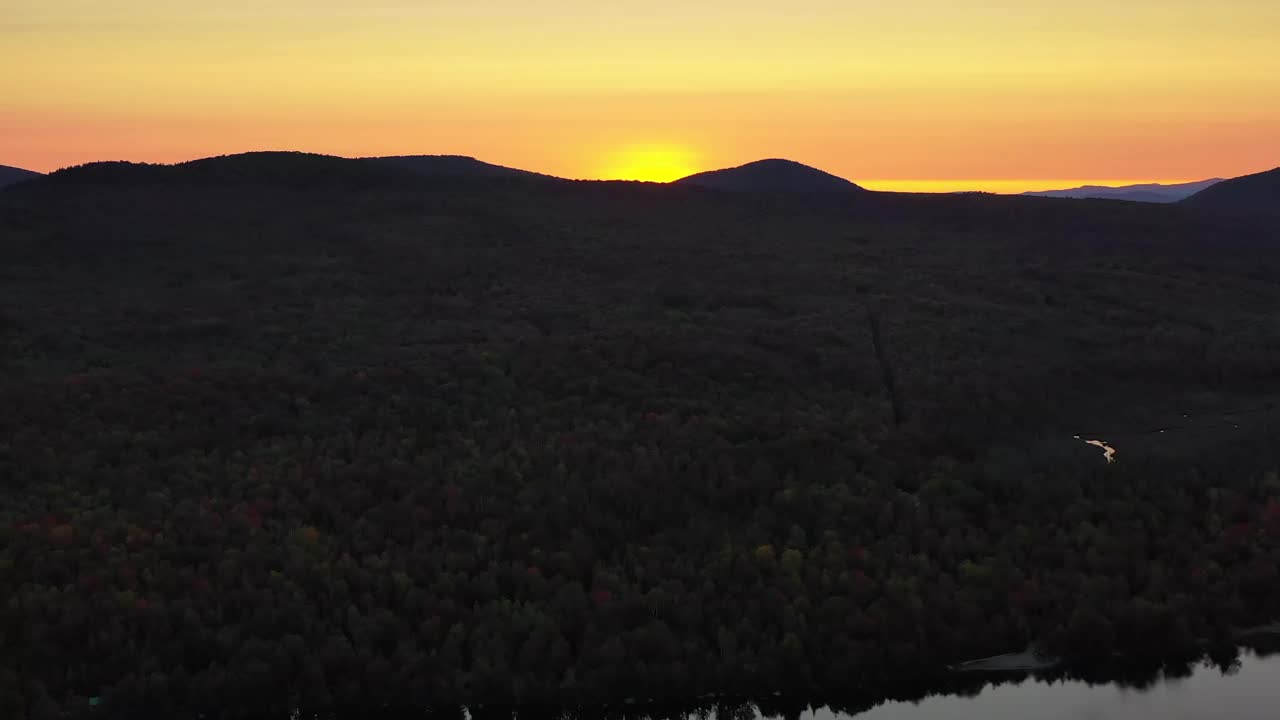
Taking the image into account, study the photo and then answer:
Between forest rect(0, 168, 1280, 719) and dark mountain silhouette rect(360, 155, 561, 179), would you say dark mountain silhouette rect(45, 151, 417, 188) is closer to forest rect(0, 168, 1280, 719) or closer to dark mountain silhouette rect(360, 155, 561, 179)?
forest rect(0, 168, 1280, 719)

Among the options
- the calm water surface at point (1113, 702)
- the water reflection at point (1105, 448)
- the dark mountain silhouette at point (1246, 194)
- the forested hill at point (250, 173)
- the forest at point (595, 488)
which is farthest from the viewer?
the dark mountain silhouette at point (1246, 194)

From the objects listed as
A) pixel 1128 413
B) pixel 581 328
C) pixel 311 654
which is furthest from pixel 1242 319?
pixel 311 654

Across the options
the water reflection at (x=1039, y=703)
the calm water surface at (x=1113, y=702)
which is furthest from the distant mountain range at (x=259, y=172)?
the calm water surface at (x=1113, y=702)

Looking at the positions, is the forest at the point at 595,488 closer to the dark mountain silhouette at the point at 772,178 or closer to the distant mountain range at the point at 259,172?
the distant mountain range at the point at 259,172

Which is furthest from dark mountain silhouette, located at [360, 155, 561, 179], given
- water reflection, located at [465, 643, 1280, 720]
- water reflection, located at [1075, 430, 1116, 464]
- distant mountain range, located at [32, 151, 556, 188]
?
water reflection, located at [465, 643, 1280, 720]

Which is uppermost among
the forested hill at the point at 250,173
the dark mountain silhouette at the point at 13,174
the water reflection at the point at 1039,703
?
the dark mountain silhouette at the point at 13,174

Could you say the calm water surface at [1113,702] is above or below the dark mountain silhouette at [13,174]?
below

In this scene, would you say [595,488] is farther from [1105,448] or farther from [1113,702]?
[1105,448]

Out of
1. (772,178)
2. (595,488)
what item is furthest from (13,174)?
(595,488)
